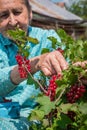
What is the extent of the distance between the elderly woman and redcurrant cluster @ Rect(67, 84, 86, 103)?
7.9 inches

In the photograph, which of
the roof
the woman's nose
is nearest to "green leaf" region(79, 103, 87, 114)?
the woman's nose

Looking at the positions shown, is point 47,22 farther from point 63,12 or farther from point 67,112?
point 67,112

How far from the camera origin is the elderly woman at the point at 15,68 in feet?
6.73

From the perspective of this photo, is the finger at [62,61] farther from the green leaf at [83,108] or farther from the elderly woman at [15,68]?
the green leaf at [83,108]

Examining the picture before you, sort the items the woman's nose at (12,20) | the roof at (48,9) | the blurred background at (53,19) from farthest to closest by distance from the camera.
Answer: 1. the roof at (48,9)
2. the blurred background at (53,19)
3. the woman's nose at (12,20)

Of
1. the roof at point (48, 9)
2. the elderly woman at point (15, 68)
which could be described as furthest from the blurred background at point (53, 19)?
the elderly woman at point (15, 68)

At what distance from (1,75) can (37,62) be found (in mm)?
432

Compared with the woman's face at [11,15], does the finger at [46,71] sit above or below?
below

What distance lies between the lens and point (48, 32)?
2844mm

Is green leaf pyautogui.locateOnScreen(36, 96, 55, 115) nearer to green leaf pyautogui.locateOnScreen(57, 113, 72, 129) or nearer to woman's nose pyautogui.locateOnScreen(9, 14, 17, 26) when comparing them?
green leaf pyautogui.locateOnScreen(57, 113, 72, 129)

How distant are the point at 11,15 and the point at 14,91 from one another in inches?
19.8

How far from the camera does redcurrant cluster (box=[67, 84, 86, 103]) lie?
1627 millimetres

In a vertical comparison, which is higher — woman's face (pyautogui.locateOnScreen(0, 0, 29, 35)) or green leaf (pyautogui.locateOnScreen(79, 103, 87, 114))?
woman's face (pyautogui.locateOnScreen(0, 0, 29, 35))

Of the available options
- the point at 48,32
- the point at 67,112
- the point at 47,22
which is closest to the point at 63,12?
the point at 47,22
